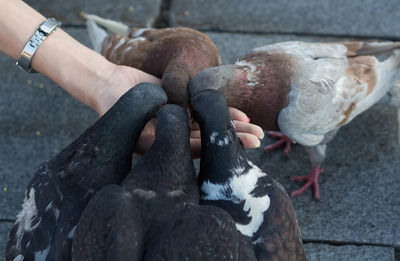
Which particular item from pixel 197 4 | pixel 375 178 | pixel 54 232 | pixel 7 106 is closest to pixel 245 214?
pixel 54 232

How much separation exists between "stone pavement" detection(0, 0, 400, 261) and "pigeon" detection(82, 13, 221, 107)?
2.04 ft

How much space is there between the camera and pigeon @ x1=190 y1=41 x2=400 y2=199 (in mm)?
2363

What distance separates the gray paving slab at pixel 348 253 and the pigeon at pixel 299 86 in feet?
1.92

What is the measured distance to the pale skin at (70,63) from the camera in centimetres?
233

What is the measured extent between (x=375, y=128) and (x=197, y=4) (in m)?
1.84

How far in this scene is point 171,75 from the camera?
7.51 feet

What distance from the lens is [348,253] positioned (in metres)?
2.43

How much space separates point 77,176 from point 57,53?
2.94 feet

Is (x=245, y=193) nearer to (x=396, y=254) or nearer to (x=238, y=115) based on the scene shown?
(x=238, y=115)

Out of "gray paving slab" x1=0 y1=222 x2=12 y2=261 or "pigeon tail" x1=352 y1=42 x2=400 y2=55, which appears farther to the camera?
"pigeon tail" x1=352 y1=42 x2=400 y2=55

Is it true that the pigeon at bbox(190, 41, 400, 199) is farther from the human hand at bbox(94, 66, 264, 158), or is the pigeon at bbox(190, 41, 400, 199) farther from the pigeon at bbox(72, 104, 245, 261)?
the pigeon at bbox(72, 104, 245, 261)

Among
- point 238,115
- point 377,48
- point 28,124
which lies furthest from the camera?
point 28,124

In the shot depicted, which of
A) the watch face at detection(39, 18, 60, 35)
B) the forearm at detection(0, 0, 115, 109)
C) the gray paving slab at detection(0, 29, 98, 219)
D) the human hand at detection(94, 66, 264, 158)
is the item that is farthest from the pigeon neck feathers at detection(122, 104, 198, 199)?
the gray paving slab at detection(0, 29, 98, 219)

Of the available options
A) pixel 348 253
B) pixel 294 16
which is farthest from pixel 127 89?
pixel 294 16
